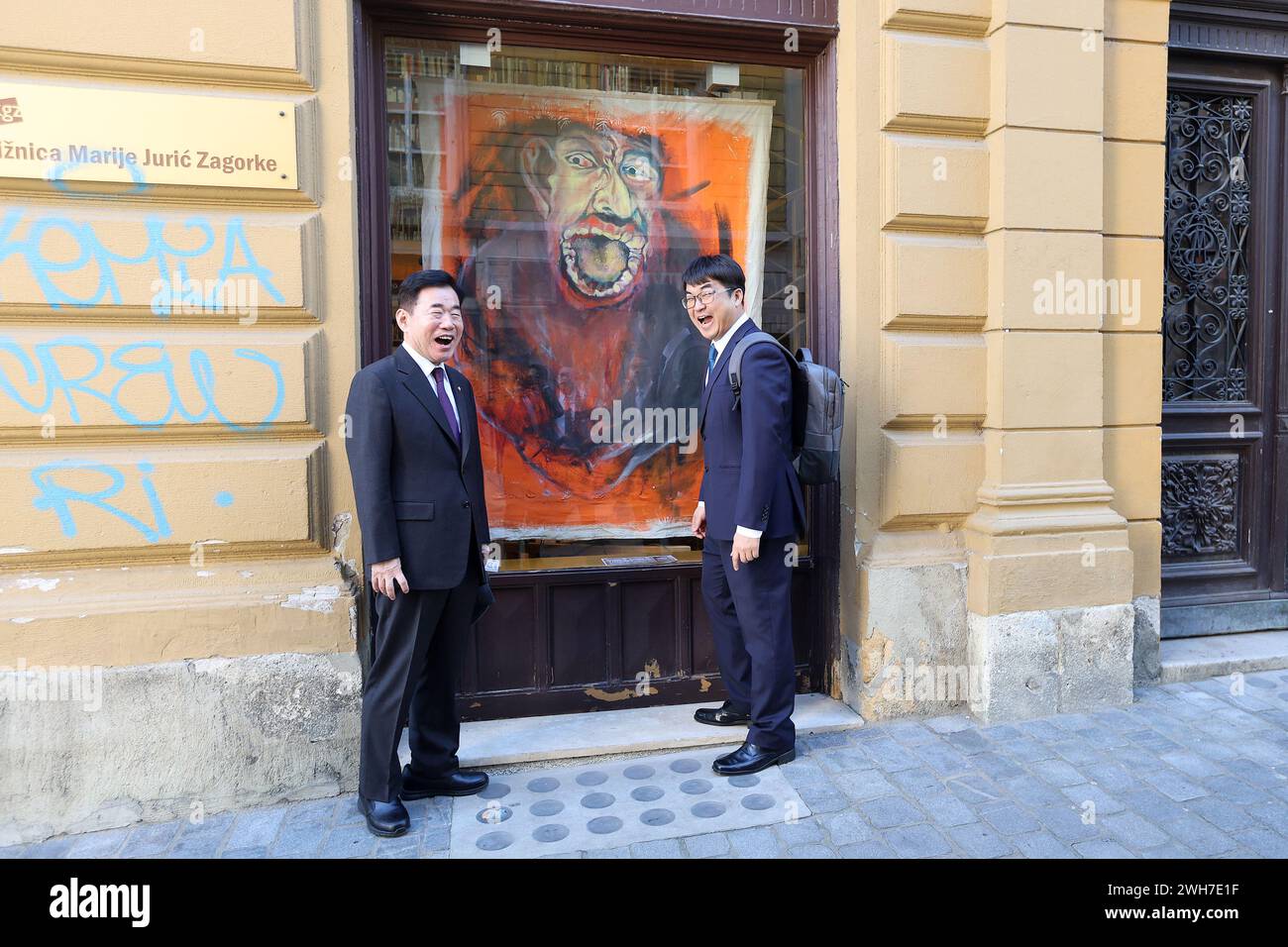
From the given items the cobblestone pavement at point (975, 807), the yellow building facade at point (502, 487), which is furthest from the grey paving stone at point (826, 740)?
the yellow building facade at point (502, 487)

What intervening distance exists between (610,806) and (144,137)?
10.9 feet

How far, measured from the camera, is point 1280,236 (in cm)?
511

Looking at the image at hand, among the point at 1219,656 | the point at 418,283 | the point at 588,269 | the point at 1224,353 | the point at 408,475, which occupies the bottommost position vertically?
the point at 1219,656

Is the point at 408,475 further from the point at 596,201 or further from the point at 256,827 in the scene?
the point at 596,201

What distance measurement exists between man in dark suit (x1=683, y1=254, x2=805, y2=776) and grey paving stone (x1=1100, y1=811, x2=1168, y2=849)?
4.14 feet

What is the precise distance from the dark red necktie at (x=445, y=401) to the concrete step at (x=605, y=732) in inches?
59.1

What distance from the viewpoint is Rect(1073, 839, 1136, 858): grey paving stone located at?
291 centimetres

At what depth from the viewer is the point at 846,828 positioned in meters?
3.12

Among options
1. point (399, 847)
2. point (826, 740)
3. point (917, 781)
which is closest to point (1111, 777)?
point (917, 781)

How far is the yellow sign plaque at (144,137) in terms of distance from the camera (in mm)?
3225

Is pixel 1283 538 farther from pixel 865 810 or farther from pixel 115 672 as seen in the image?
pixel 115 672

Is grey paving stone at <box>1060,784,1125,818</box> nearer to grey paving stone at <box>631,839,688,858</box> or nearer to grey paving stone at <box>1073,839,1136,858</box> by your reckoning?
grey paving stone at <box>1073,839,1136,858</box>

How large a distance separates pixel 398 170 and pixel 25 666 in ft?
8.84

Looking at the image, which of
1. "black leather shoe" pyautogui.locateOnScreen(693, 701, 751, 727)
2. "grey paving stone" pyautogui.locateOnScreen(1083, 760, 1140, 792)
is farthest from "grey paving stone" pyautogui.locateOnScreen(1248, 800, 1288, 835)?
"black leather shoe" pyautogui.locateOnScreen(693, 701, 751, 727)
